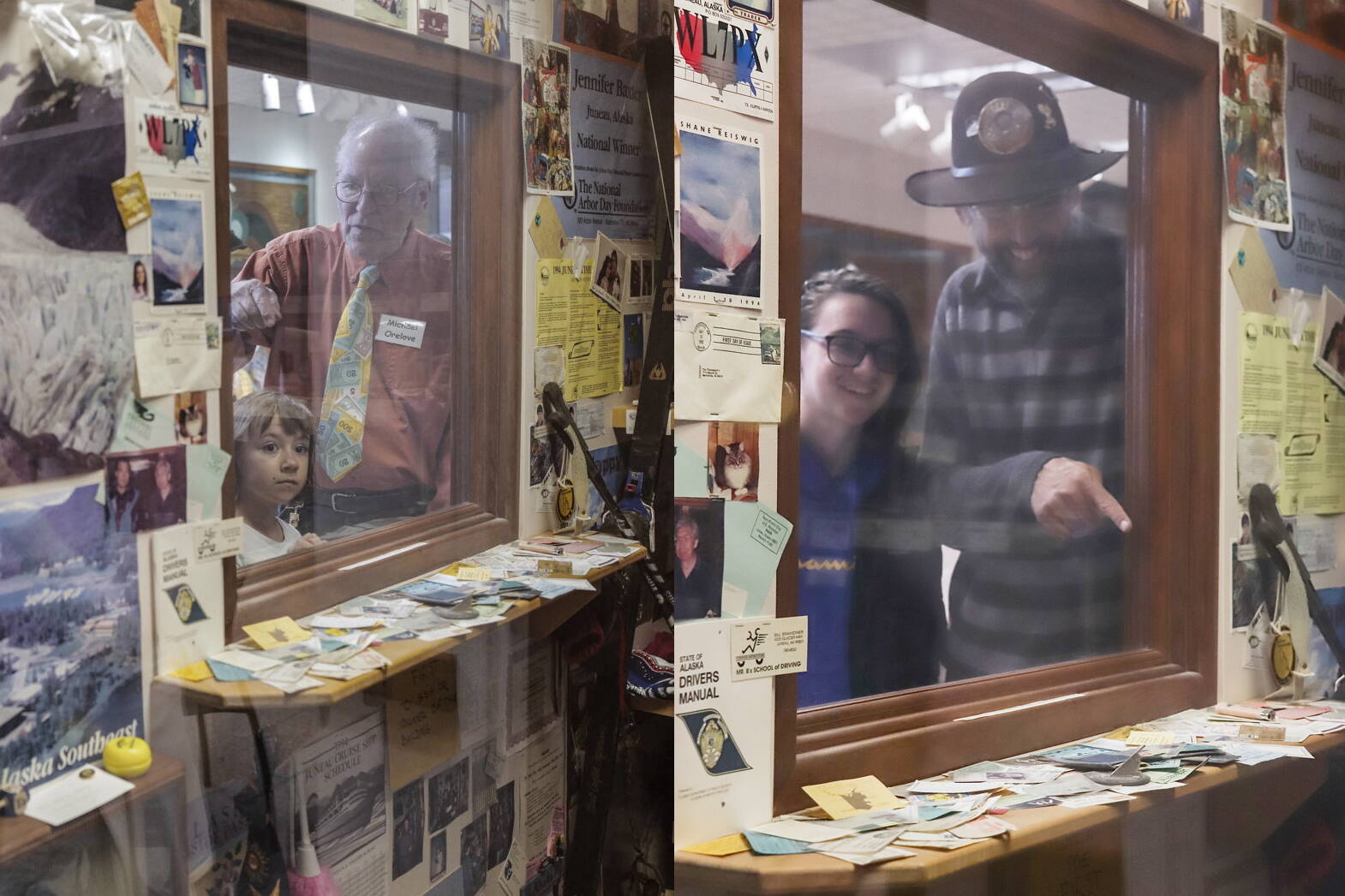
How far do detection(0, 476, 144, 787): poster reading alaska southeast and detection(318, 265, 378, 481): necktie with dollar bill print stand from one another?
18cm

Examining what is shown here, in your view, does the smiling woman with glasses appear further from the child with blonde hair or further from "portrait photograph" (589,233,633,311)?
the child with blonde hair

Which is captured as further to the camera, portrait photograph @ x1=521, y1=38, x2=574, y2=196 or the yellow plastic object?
portrait photograph @ x1=521, y1=38, x2=574, y2=196

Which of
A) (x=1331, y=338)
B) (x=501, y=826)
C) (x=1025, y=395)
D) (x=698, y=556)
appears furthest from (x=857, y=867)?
(x=1331, y=338)

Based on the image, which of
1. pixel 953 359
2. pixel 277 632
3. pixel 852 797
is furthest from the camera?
pixel 953 359

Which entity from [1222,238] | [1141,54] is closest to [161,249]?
[1141,54]

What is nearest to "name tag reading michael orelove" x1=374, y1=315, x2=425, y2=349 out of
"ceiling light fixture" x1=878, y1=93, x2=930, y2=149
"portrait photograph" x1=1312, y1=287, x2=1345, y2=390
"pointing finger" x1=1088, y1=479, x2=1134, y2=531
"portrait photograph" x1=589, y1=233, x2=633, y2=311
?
"portrait photograph" x1=589, y1=233, x2=633, y2=311

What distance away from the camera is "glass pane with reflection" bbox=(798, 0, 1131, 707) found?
0.99m

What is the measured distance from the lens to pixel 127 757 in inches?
30.2

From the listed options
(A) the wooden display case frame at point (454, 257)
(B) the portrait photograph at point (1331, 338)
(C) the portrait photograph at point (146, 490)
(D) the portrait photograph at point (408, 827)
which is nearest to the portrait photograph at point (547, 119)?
(A) the wooden display case frame at point (454, 257)

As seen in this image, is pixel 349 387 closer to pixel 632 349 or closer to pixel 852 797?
pixel 632 349

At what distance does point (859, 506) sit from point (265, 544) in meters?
0.52

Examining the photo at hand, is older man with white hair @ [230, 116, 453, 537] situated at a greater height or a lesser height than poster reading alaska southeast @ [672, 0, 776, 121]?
lesser

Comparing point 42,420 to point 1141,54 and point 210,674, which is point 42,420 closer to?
point 210,674

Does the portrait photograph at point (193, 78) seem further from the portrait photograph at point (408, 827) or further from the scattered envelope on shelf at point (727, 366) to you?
the portrait photograph at point (408, 827)
